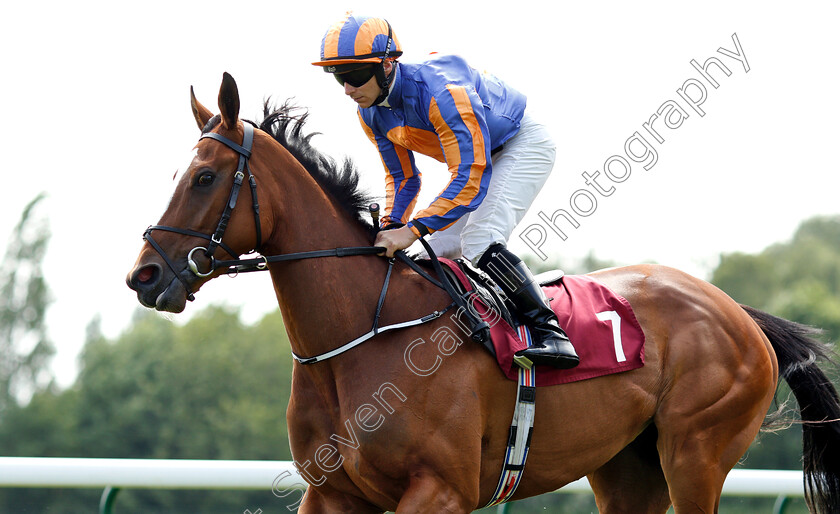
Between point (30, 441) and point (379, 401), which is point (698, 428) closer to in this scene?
point (379, 401)

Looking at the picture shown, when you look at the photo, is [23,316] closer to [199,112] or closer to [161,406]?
[161,406]

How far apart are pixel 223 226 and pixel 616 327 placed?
5.31ft

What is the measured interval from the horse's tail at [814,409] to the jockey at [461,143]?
59.1 inches

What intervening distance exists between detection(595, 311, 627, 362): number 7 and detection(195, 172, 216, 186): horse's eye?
1604 mm

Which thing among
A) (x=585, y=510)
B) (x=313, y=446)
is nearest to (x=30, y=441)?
(x=585, y=510)

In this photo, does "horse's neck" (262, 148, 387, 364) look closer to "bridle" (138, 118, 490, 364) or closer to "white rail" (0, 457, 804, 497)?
"bridle" (138, 118, 490, 364)

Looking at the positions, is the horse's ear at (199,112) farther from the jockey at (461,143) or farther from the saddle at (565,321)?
the saddle at (565,321)

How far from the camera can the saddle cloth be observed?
304cm

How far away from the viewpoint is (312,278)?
9.48ft

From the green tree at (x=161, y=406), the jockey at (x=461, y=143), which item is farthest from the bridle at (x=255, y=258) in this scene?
the green tree at (x=161, y=406)

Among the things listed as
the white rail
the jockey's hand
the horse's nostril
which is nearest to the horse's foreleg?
the jockey's hand

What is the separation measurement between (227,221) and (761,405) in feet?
8.19

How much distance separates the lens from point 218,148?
279 cm

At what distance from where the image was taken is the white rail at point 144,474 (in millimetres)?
3930
